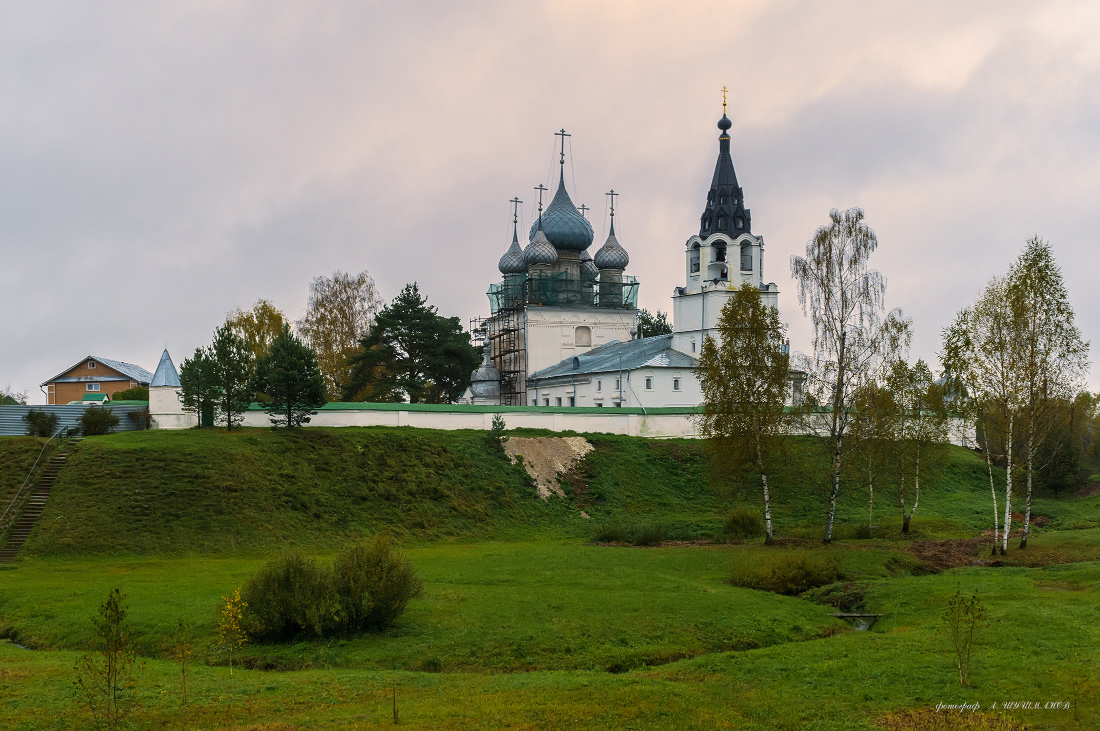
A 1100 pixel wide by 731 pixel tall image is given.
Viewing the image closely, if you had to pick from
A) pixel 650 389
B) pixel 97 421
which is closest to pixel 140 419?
pixel 97 421

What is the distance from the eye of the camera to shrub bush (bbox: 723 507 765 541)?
3216 centimetres

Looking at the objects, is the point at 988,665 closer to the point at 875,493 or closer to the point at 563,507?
the point at 563,507

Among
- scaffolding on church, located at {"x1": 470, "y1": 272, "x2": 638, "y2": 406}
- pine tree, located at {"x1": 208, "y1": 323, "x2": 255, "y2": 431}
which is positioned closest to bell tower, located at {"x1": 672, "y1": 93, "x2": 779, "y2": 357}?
scaffolding on church, located at {"x1": 470, "y1": 272, "x2": 638, "y2": 406}

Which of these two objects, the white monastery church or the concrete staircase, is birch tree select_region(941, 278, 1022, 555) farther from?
the concrete staircase

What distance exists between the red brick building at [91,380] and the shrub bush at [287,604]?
5264 cm

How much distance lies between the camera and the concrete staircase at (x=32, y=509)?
90.2 feet

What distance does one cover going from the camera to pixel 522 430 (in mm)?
44844

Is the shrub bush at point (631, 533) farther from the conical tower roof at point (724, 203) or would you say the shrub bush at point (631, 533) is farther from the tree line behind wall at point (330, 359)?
the conical tower roof at point (724, 203)

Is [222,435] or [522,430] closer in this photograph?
[222,435]

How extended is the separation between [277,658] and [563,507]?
23007 millimetres

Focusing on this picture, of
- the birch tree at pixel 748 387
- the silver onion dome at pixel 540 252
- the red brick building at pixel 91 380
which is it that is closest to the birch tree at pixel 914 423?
the birch tree at pixel 748 387

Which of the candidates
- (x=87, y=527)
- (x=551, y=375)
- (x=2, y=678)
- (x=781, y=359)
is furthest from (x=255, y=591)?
Answer: (x=551, y=375)

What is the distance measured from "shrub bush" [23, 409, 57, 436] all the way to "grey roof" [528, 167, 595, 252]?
37.3 meters

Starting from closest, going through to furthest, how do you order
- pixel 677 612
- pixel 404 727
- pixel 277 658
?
pixel 404 727 < pixel 277 658 < pixel 677 612
